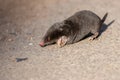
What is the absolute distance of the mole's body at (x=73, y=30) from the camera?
22.5ft

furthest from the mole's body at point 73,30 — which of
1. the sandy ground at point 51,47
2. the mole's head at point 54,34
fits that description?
the sandy ground at point 51,47

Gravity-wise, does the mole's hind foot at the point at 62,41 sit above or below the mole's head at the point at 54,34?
below

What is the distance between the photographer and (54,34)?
269 inches

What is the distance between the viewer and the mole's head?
269 inches

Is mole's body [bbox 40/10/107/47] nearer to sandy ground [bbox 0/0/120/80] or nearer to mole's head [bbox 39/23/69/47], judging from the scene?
mole's head [bbox 39/23/69/47]

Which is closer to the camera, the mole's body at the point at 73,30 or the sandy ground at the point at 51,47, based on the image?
the sandy ground at the point at 51,47

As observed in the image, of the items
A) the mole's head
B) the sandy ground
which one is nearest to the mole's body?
the mole's head

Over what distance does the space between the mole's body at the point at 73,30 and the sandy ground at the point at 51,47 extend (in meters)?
0.14

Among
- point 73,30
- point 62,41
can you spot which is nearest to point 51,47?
point 62,41

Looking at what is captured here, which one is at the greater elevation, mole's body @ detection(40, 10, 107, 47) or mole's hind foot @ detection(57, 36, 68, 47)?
mole's body @ detection(40, 10, 107, 47)

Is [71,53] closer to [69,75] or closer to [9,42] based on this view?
[69,75]

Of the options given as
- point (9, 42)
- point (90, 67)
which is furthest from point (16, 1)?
point (90, 67)

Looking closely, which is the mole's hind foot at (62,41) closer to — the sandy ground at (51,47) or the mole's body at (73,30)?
the mole's body at (73,30)

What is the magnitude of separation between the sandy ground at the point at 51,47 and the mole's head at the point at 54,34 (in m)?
0.15
